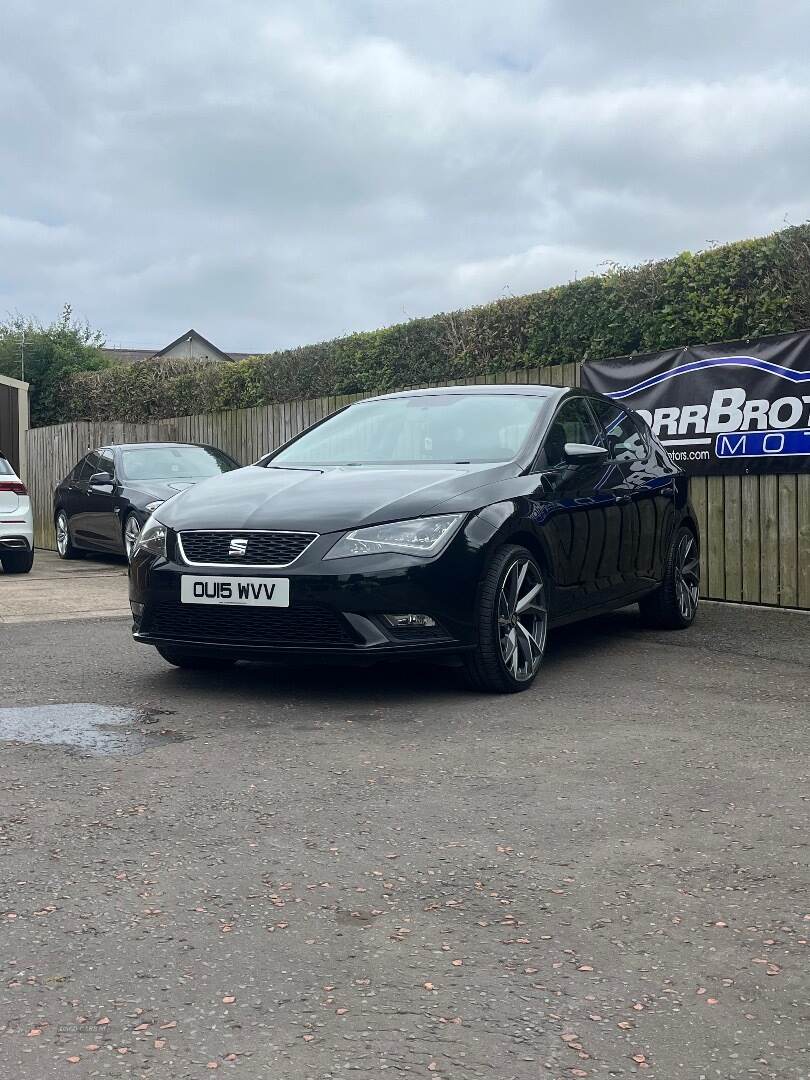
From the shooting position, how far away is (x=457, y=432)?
6965 mm

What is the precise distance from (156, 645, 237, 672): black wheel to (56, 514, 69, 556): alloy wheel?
33.3ft

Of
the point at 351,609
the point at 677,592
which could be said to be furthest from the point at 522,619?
the point at 677,592

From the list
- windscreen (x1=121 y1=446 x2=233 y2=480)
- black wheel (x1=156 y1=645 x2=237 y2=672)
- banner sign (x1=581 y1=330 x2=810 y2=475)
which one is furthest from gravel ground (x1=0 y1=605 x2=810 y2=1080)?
windscreen (x1=121 y1=446 x2=233 y2=480)

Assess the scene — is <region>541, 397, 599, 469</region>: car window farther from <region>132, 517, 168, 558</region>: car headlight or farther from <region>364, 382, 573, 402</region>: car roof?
<region>132, 517, 168, 558</region>: car headlight

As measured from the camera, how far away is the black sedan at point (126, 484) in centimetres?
1415

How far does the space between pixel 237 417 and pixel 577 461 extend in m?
9.94

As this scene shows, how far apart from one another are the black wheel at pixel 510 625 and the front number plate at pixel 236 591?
924 millimetres

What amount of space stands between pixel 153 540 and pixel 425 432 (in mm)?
1717

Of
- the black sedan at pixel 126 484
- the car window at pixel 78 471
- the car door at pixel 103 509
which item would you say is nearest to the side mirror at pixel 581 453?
the black sedan at pixel 126 484

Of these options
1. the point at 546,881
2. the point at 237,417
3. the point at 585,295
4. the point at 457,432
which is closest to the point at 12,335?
the point at 237,417

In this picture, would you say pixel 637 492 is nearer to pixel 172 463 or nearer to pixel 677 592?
pixel 677 592

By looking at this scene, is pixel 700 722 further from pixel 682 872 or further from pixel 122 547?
pixel 122 547

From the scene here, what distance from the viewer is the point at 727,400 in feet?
32.1

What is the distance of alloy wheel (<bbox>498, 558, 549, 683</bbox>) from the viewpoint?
6.02m
